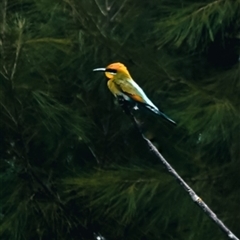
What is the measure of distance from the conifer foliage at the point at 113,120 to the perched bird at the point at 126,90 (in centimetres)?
71

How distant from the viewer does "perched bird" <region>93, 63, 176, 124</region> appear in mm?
1083

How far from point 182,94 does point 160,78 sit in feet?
0.40

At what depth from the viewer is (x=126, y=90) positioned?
3.65ft

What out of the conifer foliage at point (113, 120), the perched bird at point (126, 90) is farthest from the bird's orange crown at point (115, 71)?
the conifer foliage at point (113, 120)

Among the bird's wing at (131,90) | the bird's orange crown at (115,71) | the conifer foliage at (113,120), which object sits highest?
the bird's wing at (131,90)

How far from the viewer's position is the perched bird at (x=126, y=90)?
108cm

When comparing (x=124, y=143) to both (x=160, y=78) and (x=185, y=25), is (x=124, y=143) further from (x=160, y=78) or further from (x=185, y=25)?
(x=185, y=25)

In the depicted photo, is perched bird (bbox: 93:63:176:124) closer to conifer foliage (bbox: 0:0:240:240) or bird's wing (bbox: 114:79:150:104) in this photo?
bird's wing (bbox: 114:79:150:104)

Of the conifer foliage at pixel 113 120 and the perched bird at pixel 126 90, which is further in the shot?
the conifer foliage at pixel 113 120

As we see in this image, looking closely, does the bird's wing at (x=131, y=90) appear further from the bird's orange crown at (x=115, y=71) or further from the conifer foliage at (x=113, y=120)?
the conifer foliage at (x=113, y=120)

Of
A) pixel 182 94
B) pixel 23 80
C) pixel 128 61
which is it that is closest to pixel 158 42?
pixel 128 61

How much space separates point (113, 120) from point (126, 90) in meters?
1.22

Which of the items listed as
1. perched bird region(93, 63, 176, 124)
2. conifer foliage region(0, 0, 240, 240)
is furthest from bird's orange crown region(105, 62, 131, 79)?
conifer foliage region(0, 0, 240, 240)

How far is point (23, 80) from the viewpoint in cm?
213
